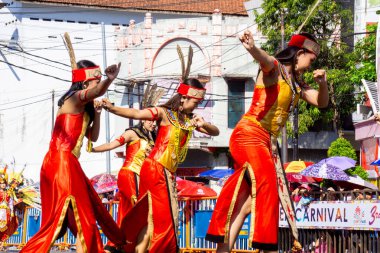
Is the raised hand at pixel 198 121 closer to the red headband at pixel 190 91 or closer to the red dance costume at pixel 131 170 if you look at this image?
the red headband at pixel 190 91

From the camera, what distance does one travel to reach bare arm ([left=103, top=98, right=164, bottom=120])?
9883 millimetres

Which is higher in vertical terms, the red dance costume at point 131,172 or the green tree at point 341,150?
the red dance costume at point 131,172

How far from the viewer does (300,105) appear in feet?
128

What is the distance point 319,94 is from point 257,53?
1213mm

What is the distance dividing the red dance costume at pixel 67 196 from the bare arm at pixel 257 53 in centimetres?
195

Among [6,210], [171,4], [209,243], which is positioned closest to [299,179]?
[209,243]

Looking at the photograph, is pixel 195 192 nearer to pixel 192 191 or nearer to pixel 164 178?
pixel 192 191

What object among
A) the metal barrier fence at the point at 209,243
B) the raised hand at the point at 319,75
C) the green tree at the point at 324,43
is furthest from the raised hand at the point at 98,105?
the green tree at the point at 324,43

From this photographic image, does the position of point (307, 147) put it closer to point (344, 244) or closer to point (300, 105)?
point (300, 105)

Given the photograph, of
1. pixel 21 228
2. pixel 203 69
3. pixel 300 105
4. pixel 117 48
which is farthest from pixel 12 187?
Result: pixel 117 48

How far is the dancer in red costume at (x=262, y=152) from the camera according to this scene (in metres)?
9.36

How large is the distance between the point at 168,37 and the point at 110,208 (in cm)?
2655

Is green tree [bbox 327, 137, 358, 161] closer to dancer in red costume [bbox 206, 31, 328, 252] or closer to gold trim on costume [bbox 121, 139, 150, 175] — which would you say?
gold trim on costume [bbox 121, 139, 150, 175]

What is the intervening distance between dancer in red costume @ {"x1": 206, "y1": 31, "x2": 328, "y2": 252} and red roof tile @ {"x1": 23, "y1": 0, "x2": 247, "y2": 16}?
45.8 m
